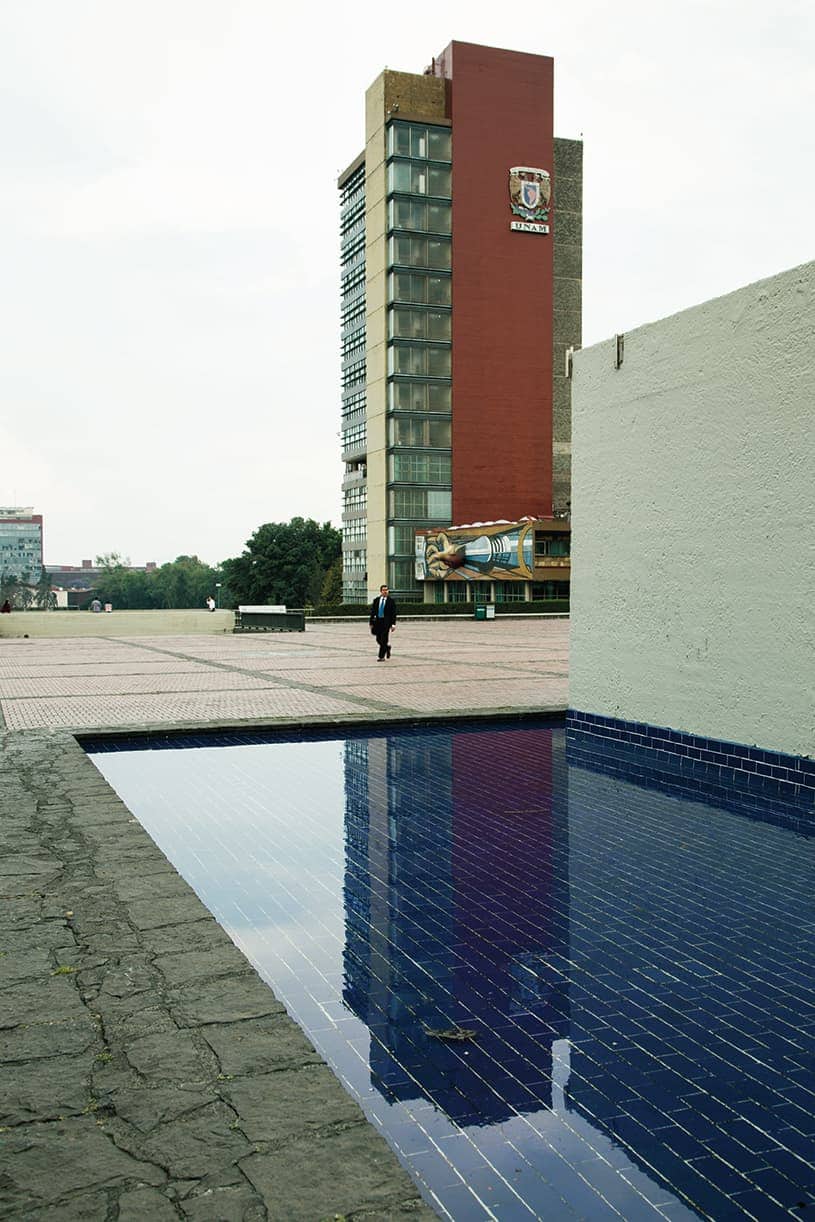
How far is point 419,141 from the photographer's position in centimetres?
7312

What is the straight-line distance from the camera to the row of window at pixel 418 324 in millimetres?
73062

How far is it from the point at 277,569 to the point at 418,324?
3289 centimetres

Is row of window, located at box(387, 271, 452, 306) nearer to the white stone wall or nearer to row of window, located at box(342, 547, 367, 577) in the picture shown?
row of window, located at box(342, 547, 367, 577)

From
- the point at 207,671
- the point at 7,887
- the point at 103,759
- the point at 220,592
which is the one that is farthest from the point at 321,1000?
the point at 220,592

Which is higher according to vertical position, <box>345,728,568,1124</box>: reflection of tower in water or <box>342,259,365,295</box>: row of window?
<box>342,259,365,295</box>: row of window

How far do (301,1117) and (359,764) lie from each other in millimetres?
6857

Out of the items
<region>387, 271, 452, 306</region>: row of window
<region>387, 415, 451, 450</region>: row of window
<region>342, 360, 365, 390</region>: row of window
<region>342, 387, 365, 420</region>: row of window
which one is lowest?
<region>387, 415, 451, 450</region>: row of window

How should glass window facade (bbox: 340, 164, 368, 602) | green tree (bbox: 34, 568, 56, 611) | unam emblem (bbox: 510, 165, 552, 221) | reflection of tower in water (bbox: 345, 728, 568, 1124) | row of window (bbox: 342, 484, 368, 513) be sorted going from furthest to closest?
green tree (bbox: 34, 568, 56, 611)
row of window (bbox: 342, 484, 368, 513)
glass window facade (bbox: 340, 164, 368, 602)
unam emblem (bbox: 510, 165, 552, 221)
reflection of tower in water (bbox: 345, 728, 568, 1124)

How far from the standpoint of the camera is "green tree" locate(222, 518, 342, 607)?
98.8 meters

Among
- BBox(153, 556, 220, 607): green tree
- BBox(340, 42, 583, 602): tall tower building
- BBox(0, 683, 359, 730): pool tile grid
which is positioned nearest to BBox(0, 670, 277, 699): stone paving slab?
BBox(0, 683, 359, 730): pool tile grid

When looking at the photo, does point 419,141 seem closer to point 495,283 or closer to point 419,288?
point 419,288

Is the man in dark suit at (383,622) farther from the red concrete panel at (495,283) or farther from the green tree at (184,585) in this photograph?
the green tree at (184,585)

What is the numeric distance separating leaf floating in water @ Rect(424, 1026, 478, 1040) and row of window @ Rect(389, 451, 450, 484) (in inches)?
2804

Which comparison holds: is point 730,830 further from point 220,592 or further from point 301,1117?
point 220,592
